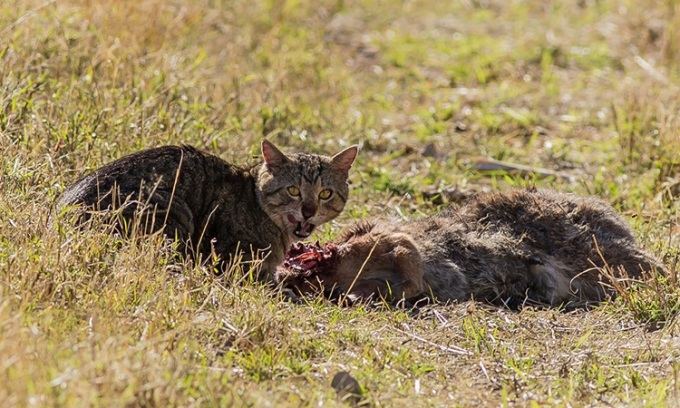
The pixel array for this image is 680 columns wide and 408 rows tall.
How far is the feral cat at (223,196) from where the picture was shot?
539 centimetres

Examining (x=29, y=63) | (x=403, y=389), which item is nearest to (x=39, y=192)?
(x=29, y=63)

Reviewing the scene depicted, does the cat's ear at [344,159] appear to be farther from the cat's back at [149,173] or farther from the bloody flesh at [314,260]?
the cat's back at [149,173]

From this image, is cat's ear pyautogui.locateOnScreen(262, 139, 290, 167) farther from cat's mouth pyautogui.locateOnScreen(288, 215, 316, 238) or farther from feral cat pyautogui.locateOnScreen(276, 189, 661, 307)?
feral cat pyautogui.locateOnScreen(276, 189, 661, 307)

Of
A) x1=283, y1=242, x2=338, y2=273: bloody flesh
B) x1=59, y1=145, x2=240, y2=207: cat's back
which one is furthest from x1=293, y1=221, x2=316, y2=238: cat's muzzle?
x1=59, y1=145, x2=240, y2=207: cat's back

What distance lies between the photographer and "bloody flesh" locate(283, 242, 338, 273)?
228 inches

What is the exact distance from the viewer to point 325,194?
6.08 metres

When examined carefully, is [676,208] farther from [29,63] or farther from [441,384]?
[29,63]

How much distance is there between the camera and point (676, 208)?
7.09 m

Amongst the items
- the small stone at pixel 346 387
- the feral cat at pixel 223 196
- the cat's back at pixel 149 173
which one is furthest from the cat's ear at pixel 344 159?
the small stone at pixel 346 387

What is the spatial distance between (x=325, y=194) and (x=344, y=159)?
0.26 metres

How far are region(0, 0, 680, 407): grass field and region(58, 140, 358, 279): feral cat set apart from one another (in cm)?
37

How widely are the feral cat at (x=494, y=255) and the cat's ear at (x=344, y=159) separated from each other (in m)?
0.38

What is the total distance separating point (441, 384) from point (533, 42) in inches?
289

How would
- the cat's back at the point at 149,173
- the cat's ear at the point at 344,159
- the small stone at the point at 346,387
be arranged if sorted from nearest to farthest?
the small stone at the point at 346,387
the cat's back at the point at 149,173
the cat's ear at the point at 344,159
